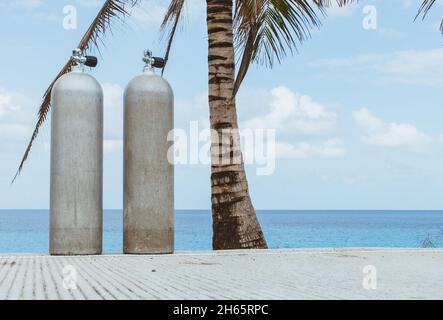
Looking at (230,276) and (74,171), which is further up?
(74,171)

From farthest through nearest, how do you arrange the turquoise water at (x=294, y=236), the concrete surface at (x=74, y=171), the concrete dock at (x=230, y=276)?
the turquoise water at (x=294, y=236)
the concrete surface at (x=74, y=171)
the concrete dock at (x=230, y=276)

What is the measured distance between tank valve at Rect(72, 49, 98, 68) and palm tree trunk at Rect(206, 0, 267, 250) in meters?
2.17

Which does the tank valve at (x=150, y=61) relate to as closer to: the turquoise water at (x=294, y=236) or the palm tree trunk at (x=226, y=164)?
the palm tree trunk at (x=226, y=164)

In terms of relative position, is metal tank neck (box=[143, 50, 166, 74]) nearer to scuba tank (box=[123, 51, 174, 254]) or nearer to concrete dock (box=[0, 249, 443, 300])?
scuba tank (box=[123, 51, 174, 254])

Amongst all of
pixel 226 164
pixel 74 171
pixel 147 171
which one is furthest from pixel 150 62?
pixel 226 164

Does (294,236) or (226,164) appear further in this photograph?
(294,236)

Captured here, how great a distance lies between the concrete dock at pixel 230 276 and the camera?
237 inches

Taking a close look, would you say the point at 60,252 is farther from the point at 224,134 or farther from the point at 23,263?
the point at 224,134

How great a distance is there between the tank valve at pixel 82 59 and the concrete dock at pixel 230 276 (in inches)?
106

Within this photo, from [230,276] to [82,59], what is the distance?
455 centimetres

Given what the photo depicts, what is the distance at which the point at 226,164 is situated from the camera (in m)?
11.9

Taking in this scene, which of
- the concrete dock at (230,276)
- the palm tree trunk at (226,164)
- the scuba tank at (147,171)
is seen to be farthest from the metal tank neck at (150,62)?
the concrete dock at (230,276)

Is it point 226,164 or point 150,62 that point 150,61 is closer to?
point 150,62

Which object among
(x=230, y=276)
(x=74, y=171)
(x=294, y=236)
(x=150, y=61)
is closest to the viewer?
(x=230, y=276)
